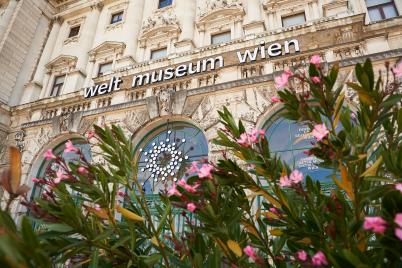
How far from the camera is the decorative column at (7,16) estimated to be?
1319 cm

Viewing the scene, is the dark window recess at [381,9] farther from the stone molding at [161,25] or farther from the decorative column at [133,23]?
the decorative column at [133,23]

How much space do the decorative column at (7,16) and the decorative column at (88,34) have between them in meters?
3.33

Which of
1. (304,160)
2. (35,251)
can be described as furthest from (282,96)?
(304,160)

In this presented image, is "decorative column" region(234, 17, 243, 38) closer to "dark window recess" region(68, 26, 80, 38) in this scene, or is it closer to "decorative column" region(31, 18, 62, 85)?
"dark window recess" region(68, 26, 80, 38)

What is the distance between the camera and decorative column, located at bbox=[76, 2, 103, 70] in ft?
45.6

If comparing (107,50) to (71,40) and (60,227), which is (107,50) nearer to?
(71,40)

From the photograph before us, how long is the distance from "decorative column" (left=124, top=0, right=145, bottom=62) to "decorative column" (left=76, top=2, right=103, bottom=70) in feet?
7.29

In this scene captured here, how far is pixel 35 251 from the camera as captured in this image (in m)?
1.04

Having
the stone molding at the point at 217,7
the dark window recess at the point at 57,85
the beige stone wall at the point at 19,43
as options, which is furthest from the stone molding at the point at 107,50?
the stone molding at the point at 217,7

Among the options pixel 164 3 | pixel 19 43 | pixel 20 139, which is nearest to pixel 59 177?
pixel 20 139

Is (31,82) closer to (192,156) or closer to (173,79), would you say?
(173,79)

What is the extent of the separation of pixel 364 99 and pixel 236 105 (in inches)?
221

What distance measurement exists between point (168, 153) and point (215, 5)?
25.9 ft

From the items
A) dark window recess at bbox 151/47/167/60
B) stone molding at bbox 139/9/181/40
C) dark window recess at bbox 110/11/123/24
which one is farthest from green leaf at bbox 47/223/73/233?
dark window recess at bbox 110/11/123/24
